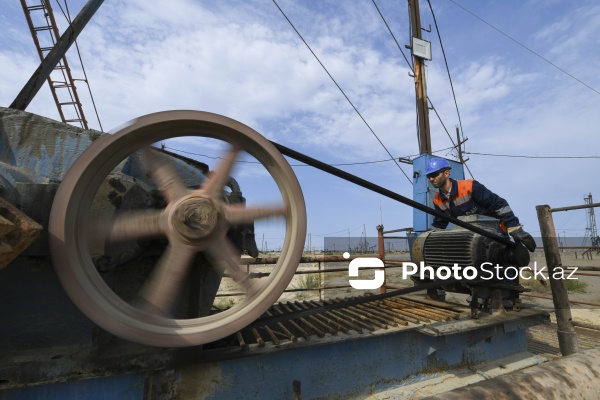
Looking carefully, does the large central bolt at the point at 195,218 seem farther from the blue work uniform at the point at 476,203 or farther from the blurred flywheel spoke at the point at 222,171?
the blue work uniform at the point at 476,203

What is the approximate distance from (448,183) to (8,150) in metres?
3.36

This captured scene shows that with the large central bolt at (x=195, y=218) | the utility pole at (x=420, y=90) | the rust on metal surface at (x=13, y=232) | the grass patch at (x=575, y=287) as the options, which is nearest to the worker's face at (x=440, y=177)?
the large central bolt at (x=195, y=218)

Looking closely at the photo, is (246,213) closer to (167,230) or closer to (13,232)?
(167,230)

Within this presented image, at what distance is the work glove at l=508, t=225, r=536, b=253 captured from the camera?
9.39 feet

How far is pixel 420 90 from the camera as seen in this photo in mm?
8648

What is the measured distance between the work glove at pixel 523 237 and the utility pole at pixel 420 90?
5698mm

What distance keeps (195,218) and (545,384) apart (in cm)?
141

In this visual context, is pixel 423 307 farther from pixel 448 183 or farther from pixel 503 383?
pixel 503 383

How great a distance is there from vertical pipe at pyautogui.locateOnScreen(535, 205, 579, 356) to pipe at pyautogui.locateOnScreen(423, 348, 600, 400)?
2380mm

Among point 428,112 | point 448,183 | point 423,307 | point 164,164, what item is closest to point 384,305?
point 423,307

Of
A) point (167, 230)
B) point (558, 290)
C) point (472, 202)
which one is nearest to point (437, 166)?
point (472, 202)

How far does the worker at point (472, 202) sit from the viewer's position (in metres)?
2.92

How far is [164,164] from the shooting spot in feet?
5.74

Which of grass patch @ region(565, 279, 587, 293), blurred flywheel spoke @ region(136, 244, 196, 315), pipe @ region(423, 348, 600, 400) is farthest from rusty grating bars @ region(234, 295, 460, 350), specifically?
grass patch @ region(565, 279, 587, 293)
